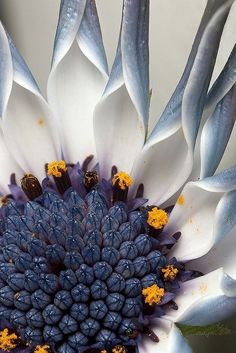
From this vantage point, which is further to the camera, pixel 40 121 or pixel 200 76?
pixel 40 121

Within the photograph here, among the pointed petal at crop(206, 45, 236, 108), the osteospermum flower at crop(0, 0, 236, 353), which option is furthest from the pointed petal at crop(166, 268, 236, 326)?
the pointed petal at crop(206, 45, 236, 108)

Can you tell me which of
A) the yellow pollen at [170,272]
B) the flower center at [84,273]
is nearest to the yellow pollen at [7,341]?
the flower center at [84,273]

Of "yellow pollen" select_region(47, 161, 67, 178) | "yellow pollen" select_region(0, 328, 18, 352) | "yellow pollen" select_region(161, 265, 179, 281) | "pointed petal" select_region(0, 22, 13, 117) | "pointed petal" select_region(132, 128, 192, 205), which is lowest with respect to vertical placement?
"yellow pollen" select_region(161, 265, 179, 281)

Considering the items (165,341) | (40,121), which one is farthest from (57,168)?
(165,341)

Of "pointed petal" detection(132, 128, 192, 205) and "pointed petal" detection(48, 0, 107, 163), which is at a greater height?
"pointed petal" detection(48, 0, 107, 163)

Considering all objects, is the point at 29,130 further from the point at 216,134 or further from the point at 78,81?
the point at 216,134

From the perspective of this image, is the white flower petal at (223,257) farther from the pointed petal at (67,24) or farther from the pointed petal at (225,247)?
the pointed petal at (67,24)

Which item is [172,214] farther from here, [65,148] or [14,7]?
[14,7]

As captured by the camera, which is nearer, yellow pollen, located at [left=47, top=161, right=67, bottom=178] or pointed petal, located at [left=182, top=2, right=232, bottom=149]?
pointed petal, located at [left=182, top=2, right=232, bottom=149]

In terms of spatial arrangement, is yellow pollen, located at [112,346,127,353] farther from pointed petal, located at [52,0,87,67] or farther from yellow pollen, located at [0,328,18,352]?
pointed petal, located at [52,0,87,67]
